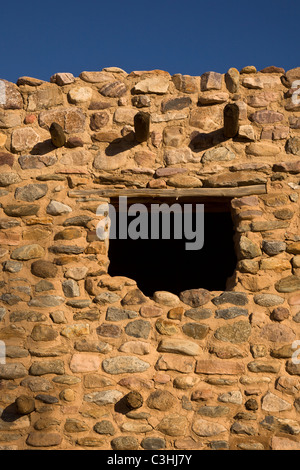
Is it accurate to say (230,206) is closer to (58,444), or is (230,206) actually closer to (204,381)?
(204,381)

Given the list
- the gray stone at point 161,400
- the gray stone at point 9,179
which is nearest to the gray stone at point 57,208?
the gray stone at point 9,179

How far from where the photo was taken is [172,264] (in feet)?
17.8

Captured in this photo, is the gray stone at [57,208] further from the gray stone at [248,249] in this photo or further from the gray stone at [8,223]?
the gray stone at [248,249]

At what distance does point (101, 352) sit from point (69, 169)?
4.56ft

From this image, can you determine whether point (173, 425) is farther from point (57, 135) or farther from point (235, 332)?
point (57, 135)

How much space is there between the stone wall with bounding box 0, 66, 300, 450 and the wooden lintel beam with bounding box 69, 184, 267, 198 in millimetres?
18

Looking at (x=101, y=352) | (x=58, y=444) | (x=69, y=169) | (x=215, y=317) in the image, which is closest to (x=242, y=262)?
(x=215, y=317)

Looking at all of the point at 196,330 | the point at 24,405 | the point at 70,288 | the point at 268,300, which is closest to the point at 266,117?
the point at 268,300

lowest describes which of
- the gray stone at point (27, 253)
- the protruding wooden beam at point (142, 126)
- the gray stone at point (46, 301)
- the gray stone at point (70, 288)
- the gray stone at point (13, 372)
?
the gray stone at point (13, 372)

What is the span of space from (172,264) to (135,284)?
2043mm

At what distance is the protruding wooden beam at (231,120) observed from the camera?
11.5 feet

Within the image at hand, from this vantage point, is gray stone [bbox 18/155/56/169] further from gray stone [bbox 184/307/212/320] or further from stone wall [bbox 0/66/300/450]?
gray stone [bbox 184/307/212/320]

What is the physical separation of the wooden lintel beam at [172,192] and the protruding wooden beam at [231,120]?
43 centimetres

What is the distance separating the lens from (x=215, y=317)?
10.8ft
